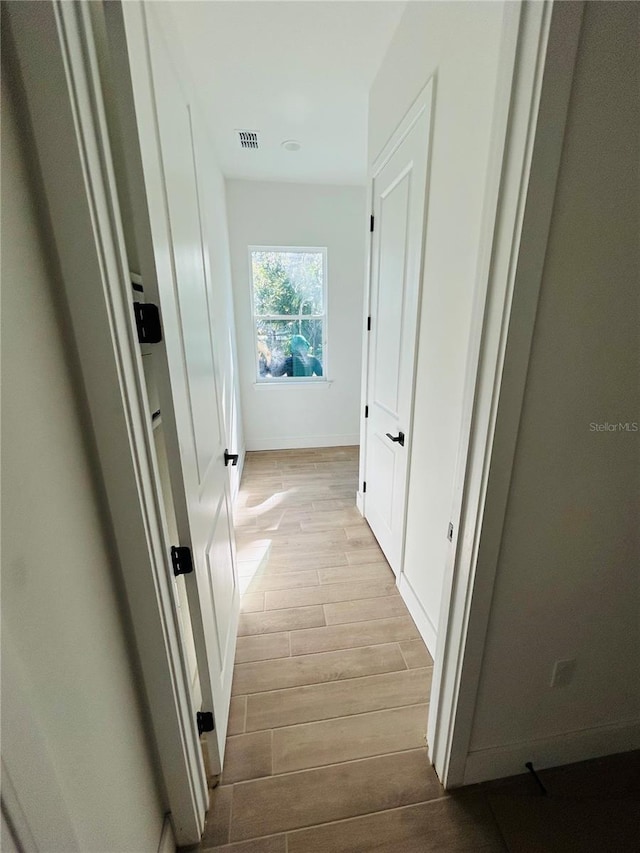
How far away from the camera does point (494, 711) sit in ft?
3.70

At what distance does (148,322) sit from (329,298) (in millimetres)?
3370

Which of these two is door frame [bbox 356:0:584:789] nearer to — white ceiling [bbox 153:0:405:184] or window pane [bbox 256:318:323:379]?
white ceiling [bbox 153:0:405:184]

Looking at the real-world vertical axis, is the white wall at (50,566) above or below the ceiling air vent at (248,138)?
below

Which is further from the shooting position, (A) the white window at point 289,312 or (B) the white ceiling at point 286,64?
(A) the white window at point 289,312

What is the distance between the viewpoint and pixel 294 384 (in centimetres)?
409

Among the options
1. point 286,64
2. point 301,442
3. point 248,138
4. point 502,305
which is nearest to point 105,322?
point 502,305

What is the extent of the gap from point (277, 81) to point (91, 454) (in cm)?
238

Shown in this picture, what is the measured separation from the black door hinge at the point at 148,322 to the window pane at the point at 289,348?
3.25m

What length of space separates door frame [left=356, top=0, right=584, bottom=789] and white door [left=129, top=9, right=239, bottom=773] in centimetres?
73

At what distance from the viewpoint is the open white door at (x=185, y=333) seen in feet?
2.35

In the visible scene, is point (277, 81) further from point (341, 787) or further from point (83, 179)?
point (341, 787)

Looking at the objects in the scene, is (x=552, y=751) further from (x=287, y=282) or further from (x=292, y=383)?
(x=287, y=282)

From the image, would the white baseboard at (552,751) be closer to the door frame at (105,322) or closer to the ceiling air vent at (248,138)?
the door frame at (105,322)

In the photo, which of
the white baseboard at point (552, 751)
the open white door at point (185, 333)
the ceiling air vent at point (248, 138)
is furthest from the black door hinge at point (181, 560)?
the ceiling air vent at point (248, 138)
